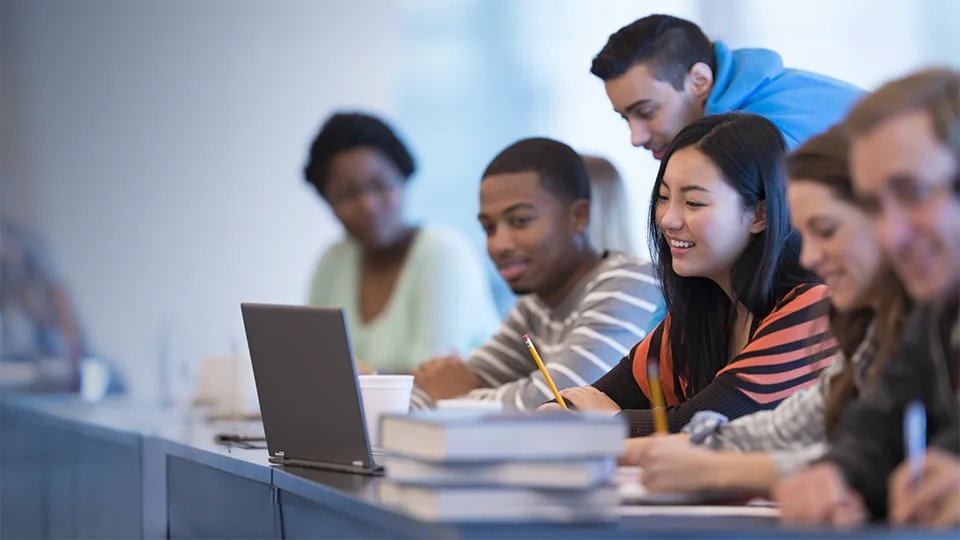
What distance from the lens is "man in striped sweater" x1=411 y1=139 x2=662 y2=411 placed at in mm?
2096

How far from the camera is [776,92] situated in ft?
6.98

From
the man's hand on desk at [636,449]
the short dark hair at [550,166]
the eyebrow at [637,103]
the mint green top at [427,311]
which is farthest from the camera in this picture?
the mint green top at [427,311]

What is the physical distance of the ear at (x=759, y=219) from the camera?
62.0 inches

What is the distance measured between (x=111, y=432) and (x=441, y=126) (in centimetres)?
277

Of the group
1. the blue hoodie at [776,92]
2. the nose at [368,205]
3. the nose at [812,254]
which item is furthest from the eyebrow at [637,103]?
the nose at [368,205]

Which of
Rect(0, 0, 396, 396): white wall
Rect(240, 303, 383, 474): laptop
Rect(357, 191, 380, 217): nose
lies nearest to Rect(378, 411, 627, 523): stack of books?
Rect(240, 303, 383, 474): laptop

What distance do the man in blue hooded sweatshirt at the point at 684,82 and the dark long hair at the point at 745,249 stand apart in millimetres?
507

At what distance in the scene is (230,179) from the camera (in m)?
4.72

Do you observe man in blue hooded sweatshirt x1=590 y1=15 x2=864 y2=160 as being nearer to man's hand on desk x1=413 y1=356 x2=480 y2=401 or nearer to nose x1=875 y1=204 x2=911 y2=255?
man's hand on desk x1=413 y1=356 x2=480 y2=401

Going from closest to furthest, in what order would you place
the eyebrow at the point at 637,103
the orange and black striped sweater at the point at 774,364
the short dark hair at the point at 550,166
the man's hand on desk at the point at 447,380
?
1. the orange and black striped sweater at the point at 774,364
2. the eyebrow at the point at 637,103
3. the short dark hair at the point at 550,166
4. the man's hand on desk at the point at 447,380

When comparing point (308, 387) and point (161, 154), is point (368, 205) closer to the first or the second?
point (161, 154)

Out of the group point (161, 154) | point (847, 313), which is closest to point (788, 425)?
point (847, 313)

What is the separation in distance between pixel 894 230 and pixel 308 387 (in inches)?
28.1

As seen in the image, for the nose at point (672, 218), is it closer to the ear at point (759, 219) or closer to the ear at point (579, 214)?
the ear at point (759, 219)
